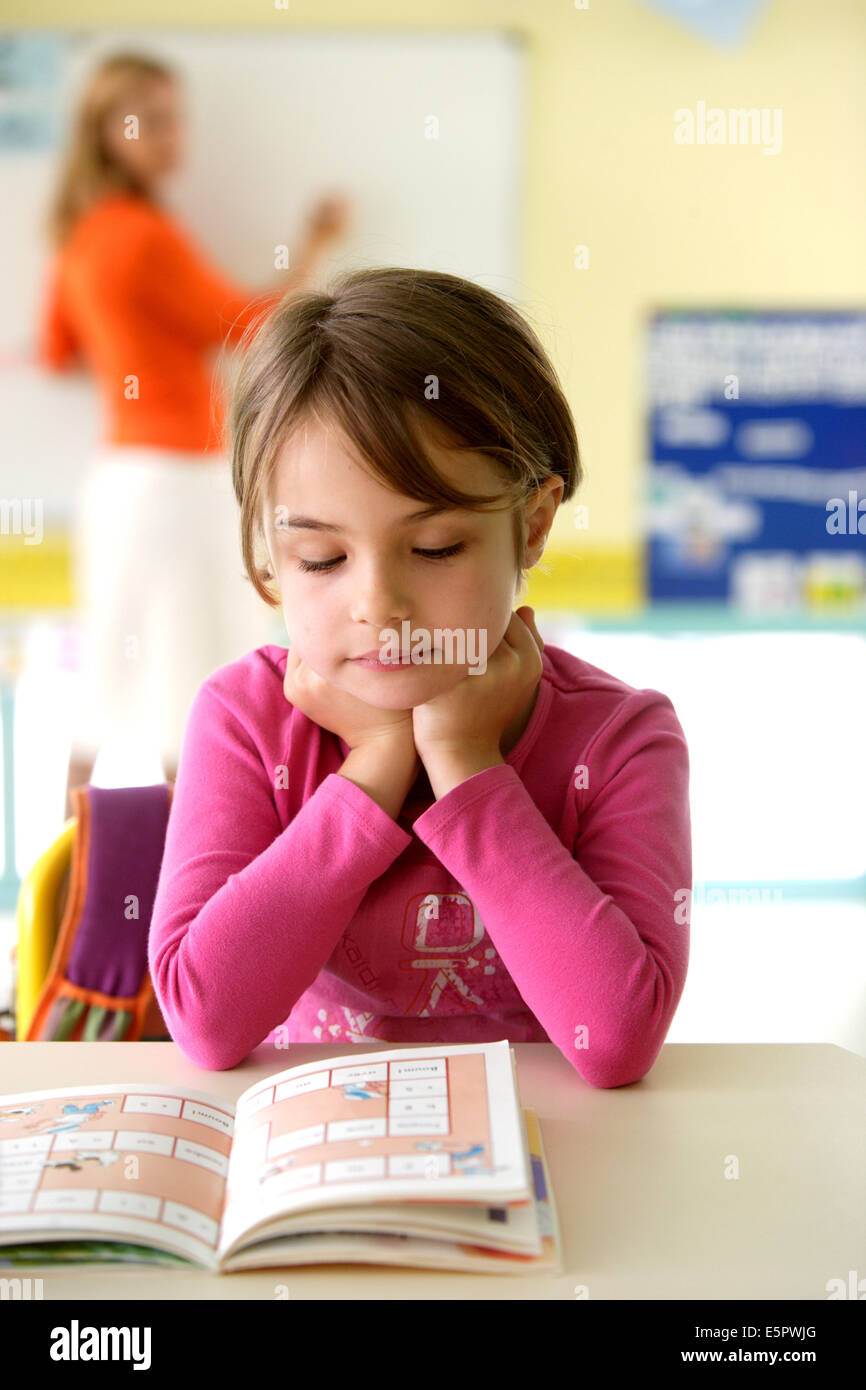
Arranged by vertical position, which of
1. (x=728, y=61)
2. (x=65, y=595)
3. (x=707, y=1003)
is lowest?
(x=707, y=1003)

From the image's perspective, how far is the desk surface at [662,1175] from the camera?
2.22ft

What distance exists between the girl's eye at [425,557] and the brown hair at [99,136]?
2426 mm

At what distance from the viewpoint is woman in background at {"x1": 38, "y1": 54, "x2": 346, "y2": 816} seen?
3.02 metres

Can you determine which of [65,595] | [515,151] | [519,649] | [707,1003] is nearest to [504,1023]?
[519,649]

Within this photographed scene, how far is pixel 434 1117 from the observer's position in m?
0.77

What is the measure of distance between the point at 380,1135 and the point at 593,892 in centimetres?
29

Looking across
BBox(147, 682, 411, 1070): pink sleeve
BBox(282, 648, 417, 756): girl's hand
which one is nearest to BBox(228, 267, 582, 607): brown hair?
BBox(282, 648, 417, 756): girl's hand

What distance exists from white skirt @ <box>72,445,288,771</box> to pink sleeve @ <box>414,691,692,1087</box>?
6.56 feet

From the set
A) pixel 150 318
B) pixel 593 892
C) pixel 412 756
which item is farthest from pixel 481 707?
pixel 150 318

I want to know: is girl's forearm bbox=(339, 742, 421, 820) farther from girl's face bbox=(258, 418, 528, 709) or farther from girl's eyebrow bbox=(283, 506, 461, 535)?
girl's eyebrow bbox=(283, 506, 461, 535)

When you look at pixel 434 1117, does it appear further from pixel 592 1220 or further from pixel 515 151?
pixel 515 151

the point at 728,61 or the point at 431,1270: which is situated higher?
Result: the point at 728,61
